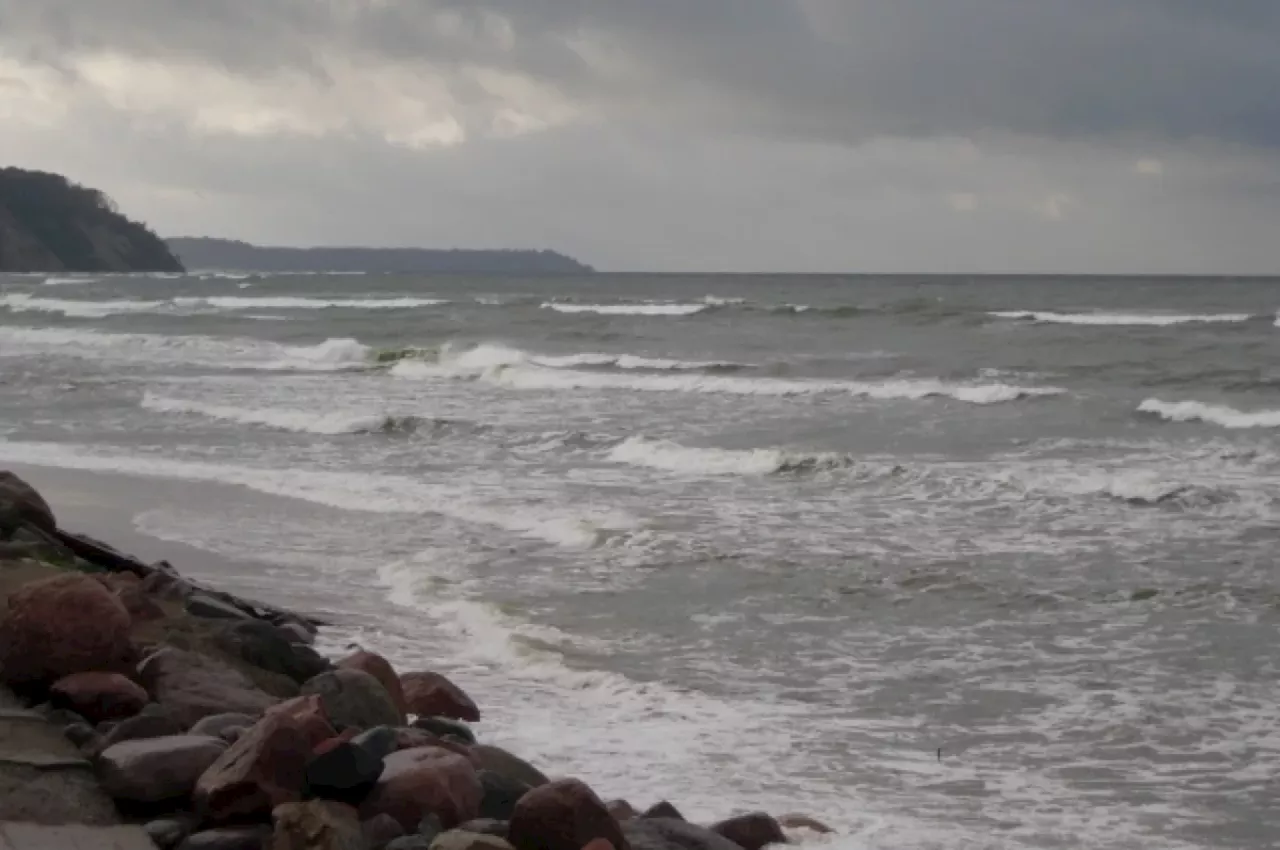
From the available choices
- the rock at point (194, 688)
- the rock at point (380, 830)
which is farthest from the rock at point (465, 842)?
the rock at point (194, 688)

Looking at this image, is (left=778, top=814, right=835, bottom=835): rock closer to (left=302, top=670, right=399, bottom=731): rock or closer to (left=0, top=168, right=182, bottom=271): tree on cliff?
(left=302, top=670, right=399, bottom=731): rock

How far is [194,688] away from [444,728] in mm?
1016

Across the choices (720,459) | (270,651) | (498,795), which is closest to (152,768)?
(498,795)

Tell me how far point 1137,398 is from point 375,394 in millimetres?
12683

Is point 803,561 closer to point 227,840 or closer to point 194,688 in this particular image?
point 194,688

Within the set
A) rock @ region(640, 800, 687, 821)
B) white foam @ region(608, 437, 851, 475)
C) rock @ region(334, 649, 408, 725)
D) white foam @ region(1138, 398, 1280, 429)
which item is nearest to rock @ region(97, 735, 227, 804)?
rock @ region(334, 649, 408, 725)

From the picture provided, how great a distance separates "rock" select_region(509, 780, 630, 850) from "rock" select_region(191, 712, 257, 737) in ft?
3.68

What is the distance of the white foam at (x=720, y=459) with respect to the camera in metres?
14.8

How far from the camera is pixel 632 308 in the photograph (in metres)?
50.9

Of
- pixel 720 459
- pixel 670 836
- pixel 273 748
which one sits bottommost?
pixel 670 836

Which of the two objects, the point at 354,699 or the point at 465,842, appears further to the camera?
the point at 354,699

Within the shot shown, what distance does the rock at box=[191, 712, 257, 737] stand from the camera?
4.66 metres

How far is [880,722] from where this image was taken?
6570mm

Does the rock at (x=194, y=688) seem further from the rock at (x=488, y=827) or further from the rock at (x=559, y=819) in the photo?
the rock at (x=559, y=819)
